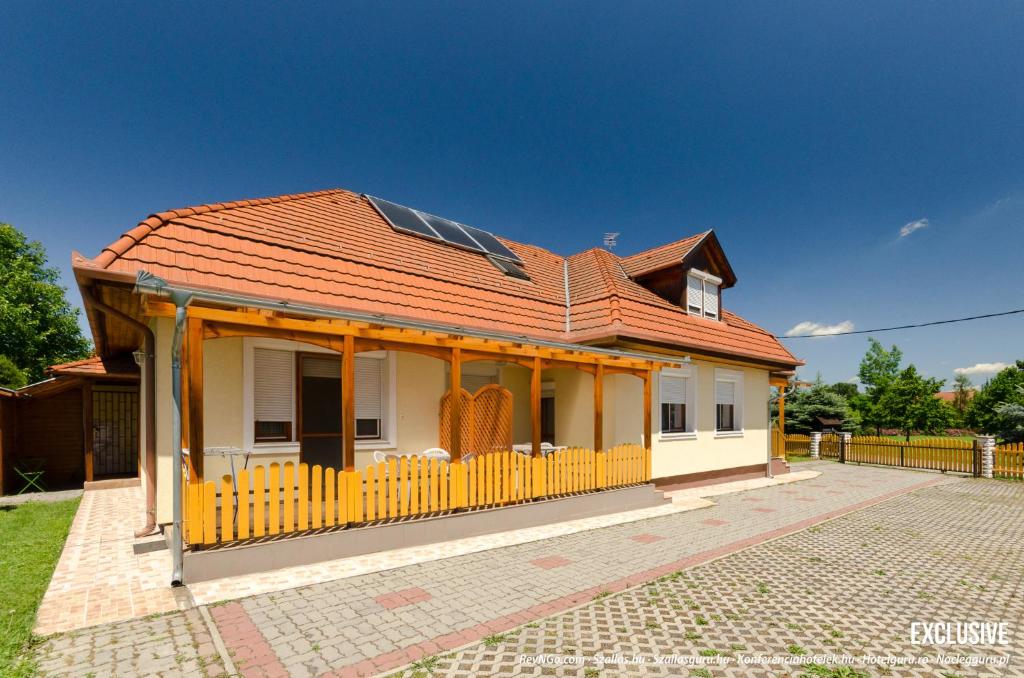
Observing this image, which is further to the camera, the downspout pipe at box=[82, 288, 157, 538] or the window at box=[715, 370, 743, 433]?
the window at box=[715, 370, 743, 433]

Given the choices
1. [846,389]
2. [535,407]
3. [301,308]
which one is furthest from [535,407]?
[846,389]

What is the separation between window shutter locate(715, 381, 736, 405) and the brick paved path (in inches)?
217

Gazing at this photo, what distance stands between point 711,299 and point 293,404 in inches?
481

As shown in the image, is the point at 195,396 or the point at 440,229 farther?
the point at 440,229

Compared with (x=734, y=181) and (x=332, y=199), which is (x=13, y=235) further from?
(x=734, y=181)

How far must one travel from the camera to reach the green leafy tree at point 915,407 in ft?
128

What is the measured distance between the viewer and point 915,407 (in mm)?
38781

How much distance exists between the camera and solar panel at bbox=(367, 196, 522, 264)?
1172 cm

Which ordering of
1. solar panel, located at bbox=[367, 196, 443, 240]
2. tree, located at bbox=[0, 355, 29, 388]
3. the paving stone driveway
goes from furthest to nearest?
tree, located at bbox=[0, 355, 29, 388] < solar panel, located at bbox=[367, 196, 443, 240] < the paving stone driveway

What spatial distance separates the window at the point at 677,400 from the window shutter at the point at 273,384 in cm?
831

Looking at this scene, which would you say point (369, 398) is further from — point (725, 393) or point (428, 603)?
point (725, 393)

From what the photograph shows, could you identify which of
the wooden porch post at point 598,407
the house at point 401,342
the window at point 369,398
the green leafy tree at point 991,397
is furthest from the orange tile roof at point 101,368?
the green leafy tree at point 991,397

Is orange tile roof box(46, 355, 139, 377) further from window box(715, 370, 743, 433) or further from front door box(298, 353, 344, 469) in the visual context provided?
window box(715, 370, 743, 433)

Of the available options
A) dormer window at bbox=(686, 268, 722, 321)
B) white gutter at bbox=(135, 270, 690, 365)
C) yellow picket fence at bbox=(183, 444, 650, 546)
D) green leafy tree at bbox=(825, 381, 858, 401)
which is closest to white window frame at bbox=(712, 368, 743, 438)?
dormer window at bbox=(686, 268, 722, 321)
